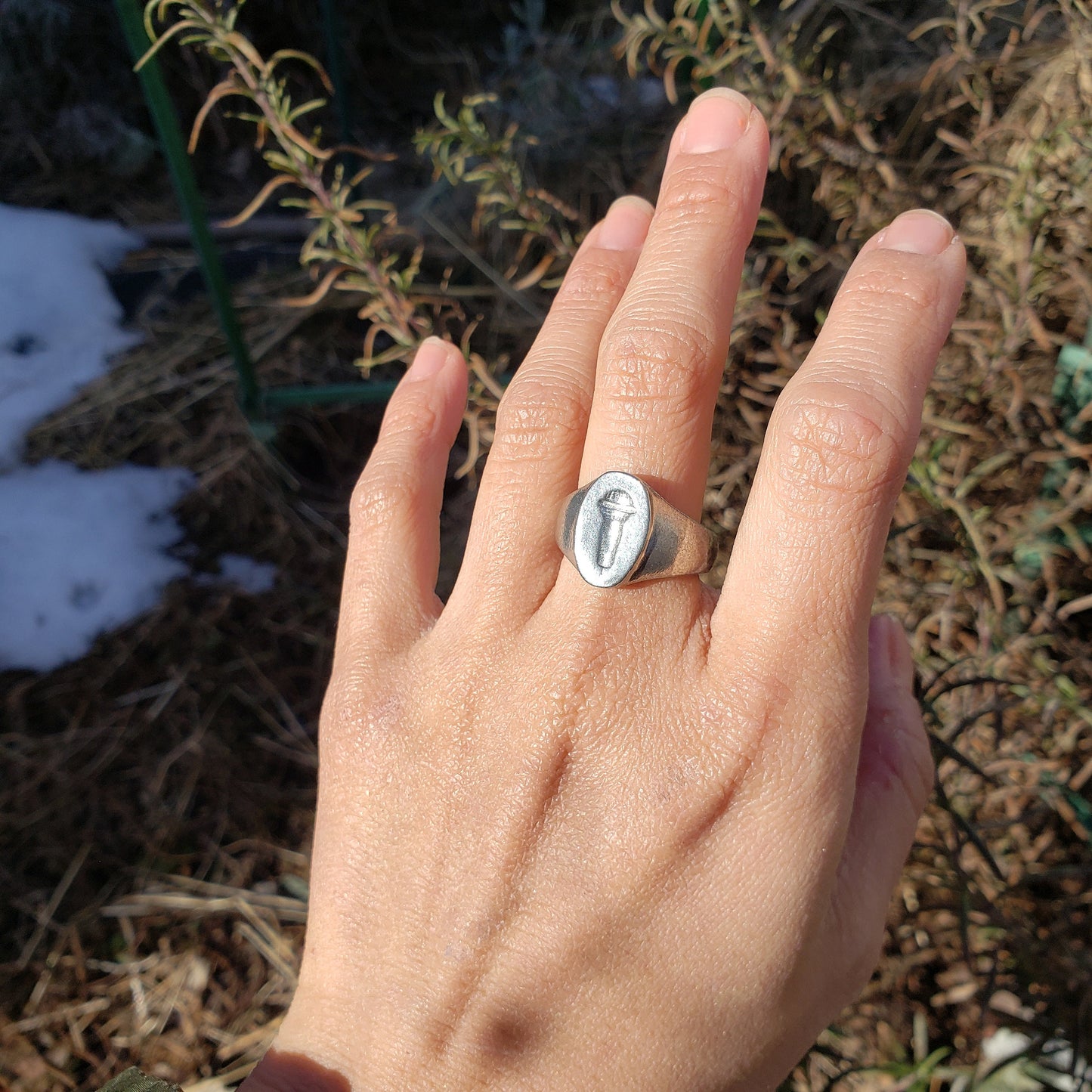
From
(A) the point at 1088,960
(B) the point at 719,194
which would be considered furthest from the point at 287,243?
(A) the point at 1088,960

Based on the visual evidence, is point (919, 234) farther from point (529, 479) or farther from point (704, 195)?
point (529, 479)

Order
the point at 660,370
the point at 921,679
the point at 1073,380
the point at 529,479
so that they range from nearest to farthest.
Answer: the point at 660,370, the point at 529,479, the point at 1073,380, the point at 921,679

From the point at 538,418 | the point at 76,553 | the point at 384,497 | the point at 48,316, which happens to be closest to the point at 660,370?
the point at 538,418

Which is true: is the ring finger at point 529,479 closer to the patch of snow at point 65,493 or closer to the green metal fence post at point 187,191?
the green metal fence post at point 187,191

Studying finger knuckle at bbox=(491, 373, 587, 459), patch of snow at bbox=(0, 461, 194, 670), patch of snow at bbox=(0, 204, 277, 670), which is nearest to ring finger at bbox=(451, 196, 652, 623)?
finger knuckle at bbox=(491, 373, 587, 459)

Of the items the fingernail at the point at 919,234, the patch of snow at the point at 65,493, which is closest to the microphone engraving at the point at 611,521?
the fingernail at the point at 919,234

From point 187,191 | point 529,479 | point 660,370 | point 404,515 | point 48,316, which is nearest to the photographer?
point 660,370

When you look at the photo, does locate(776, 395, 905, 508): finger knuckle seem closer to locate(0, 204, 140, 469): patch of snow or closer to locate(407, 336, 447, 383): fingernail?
locate(407, 336, 447, 383): fingernail
